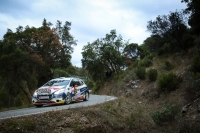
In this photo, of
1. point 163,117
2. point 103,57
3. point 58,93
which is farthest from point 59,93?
point 103,57

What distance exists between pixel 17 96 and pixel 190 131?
3508 centimetres

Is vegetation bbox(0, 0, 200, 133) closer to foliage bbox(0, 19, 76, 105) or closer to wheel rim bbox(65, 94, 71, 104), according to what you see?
foliage bbox(0, 19, 76, 105)

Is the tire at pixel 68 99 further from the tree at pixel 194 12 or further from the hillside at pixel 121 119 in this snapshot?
the tree at pixel 194 12

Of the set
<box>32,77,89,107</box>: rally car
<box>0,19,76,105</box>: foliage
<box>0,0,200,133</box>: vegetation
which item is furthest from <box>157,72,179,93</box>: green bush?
<box>0,19,76,105</box>: foliage

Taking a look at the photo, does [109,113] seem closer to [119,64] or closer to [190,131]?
[190,131]

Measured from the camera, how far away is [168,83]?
20.1 meters

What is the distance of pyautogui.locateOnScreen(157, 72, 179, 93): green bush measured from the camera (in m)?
19.8

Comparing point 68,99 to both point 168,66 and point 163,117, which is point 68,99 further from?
point 168,66

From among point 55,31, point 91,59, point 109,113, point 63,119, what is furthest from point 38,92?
point 91,59

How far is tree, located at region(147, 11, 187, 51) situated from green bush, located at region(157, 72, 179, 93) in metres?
9.51

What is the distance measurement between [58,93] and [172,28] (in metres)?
18.8

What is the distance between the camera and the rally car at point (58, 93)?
14680 mm

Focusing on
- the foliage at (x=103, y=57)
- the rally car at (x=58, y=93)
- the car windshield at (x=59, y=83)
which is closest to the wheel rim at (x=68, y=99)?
the rally car at (x=58, y=93)

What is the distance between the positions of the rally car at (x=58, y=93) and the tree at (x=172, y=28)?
15.6 metres
